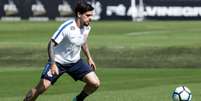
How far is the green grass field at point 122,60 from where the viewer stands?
56.2ft

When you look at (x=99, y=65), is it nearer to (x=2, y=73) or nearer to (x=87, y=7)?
(x=2, y=73)

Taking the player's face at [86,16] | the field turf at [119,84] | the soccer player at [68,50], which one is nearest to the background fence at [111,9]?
the field turf at [119,84]

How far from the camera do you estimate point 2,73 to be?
73.6ft

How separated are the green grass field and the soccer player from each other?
2502mm

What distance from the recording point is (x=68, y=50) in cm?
1261

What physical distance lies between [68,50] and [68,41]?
0.59ft

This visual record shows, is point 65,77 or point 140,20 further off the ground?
point 65,77

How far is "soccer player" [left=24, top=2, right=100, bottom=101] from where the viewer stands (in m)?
12.3

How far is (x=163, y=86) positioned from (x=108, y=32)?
23.0 metres

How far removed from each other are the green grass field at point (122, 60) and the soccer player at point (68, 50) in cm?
250

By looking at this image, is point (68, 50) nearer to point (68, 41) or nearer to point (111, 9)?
point (68, 41)

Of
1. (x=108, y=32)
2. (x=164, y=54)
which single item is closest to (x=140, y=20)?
(x=108, y=32)

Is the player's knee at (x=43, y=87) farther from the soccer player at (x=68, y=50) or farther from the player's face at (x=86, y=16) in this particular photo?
the player's face at (x=86, y=16)

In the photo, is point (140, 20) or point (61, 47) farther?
point (140, 20)
